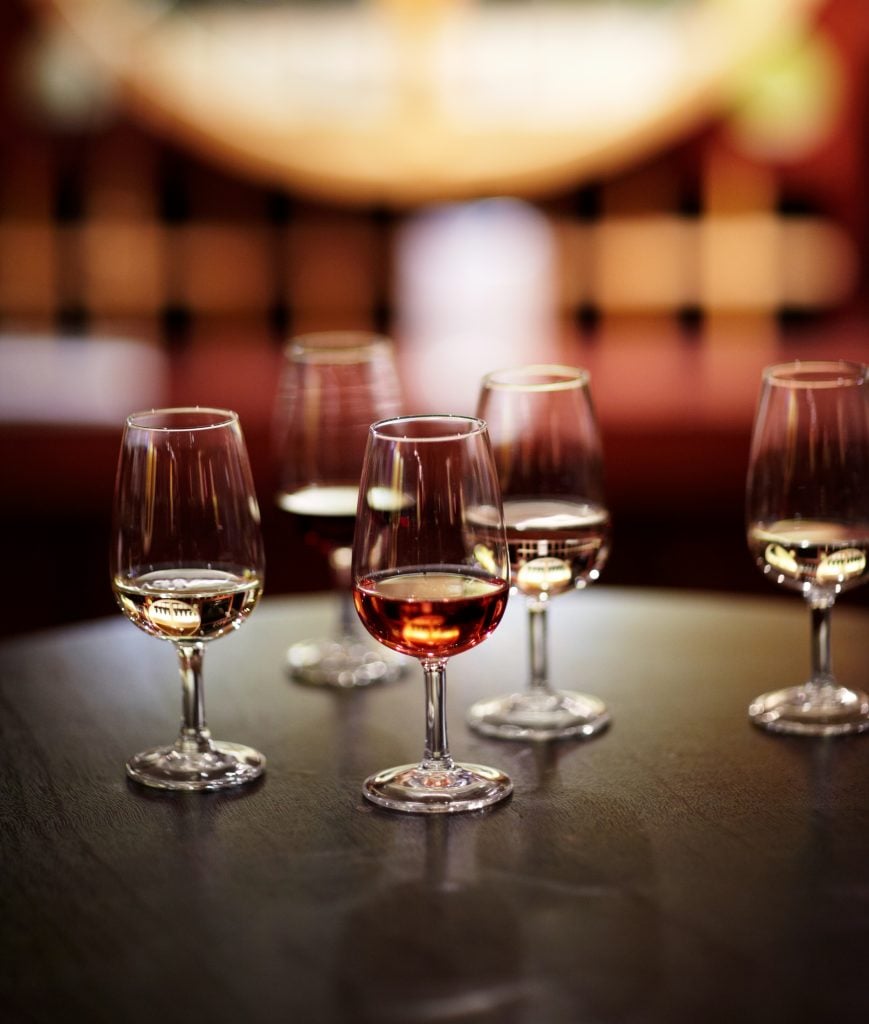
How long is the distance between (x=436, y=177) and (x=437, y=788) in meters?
2.65

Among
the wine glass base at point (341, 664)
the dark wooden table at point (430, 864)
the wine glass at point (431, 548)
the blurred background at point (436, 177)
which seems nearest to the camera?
the dark wooden table at point (430, 864)

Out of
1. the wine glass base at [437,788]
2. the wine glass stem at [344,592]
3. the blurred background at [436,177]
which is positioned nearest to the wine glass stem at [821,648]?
the wine glass base at [437,788]

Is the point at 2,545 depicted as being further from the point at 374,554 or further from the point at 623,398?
the point at 374,554

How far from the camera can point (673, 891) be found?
0.77 meters

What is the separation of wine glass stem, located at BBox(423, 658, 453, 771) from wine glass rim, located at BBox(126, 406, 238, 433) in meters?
0.19

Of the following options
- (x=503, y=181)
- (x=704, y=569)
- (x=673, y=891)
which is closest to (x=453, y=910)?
(x=673, y=891)

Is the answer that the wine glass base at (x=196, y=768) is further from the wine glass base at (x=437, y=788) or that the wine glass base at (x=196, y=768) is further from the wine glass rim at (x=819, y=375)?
the wine glass rim at (x=819, y=375)

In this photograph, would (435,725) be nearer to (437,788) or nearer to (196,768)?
→ (437,788)

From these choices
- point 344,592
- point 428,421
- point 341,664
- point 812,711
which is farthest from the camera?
point 344,592

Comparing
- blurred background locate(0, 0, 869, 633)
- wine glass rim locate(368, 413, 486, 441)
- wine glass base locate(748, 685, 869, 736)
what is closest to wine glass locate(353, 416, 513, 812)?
wine glass rim locate(368, 413, 486, 441)

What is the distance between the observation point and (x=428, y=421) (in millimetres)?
915

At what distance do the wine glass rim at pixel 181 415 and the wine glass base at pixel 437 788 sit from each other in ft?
0.73

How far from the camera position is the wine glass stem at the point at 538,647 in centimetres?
108

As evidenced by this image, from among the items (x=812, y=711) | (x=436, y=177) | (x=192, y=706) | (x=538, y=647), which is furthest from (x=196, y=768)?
(x=436, y=177)
